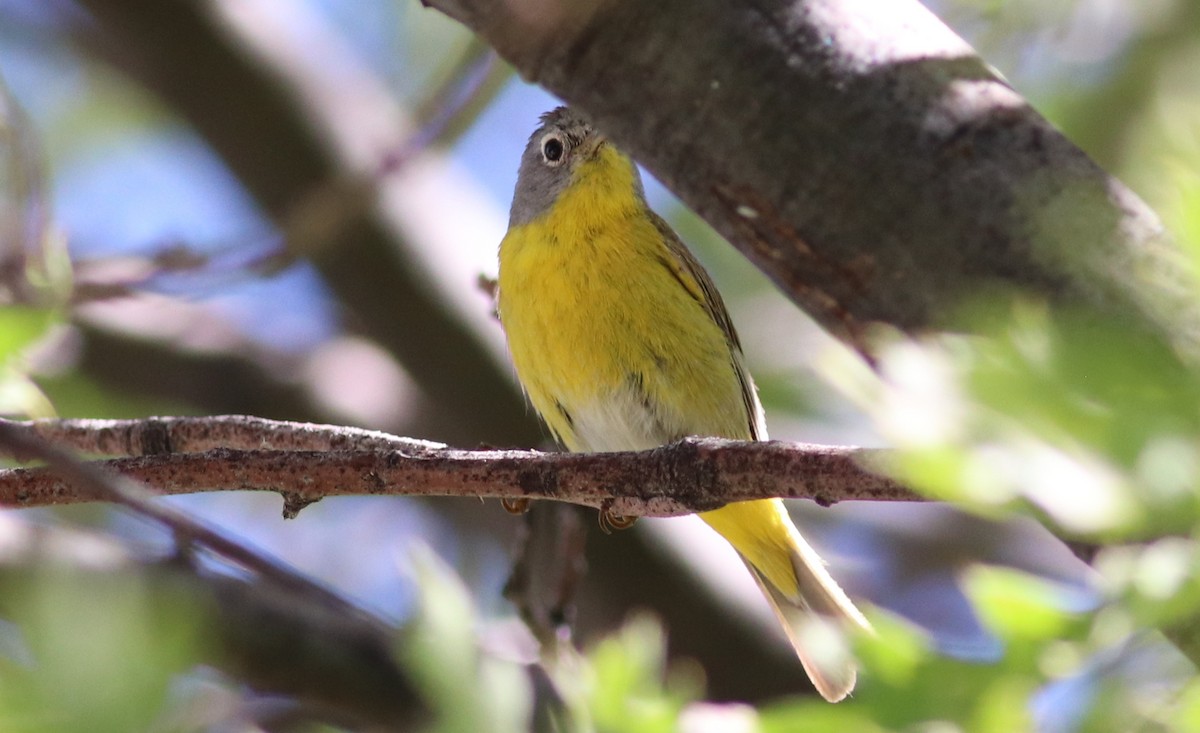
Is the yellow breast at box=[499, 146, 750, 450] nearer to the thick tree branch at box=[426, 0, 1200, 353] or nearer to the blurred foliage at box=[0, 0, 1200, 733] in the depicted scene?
the thick tree branch at box=[426, 0, 1200, 353]

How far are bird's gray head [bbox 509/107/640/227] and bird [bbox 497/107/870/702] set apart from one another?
34 centimetres

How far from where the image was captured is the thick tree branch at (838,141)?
2434 millimetres

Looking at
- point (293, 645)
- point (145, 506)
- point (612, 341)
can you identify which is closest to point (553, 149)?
point (612, 341)

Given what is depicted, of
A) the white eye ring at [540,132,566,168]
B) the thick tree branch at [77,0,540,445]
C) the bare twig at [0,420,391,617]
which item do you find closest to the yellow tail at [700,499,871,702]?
the white eye ring at [540,132,566,168]

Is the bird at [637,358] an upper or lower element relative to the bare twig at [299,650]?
upper

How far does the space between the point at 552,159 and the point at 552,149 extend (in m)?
0.06

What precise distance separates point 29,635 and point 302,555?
6.29m

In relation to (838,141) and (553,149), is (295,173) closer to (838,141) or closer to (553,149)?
(553,149)

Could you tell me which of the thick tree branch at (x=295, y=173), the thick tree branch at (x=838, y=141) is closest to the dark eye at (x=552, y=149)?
the thick tree branch at (x=295, y=173)

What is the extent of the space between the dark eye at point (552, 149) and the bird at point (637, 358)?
0.66m

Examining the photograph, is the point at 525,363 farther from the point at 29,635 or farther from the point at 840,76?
the point at 29,635

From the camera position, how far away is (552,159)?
199 inches

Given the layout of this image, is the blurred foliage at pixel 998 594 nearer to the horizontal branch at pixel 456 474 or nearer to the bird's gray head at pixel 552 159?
the horizontal branch at pixel 456 474

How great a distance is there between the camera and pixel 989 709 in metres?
0.98
